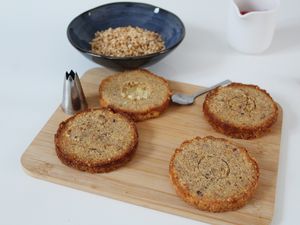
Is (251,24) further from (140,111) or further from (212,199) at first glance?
(212,199)

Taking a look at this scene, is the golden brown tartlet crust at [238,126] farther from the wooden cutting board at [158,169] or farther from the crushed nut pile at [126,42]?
the crushed nut pile at [126,42]

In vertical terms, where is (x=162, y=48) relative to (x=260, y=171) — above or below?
above

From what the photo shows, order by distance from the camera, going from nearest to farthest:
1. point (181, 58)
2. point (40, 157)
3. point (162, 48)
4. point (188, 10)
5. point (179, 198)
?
point (179, 198) → point (40, 157) → point (162, 48) → point (181, 58) → point (188, 10)

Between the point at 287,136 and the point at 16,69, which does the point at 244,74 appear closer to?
the point at 287,136

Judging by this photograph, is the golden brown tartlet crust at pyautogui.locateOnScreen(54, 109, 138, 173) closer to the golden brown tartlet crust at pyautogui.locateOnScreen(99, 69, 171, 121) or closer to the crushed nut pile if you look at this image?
the golden brown tartlet crust at pyautogui.locateOnScreen(99, 69, 171, 121)

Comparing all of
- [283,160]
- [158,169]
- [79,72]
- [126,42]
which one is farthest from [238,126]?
[79,72]

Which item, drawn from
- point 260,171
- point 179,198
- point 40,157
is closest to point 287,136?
point 260,171

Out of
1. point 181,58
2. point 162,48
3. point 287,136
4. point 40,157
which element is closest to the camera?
point 40,157
